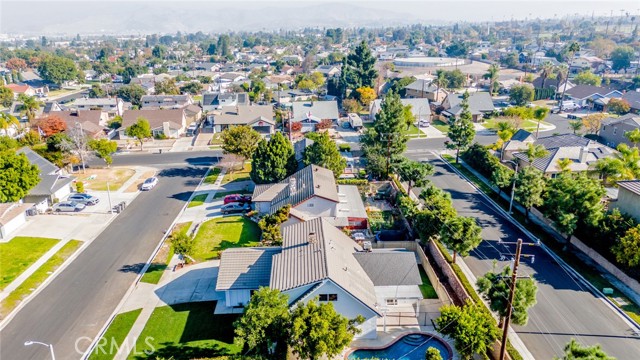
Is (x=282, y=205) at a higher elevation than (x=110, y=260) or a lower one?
higher

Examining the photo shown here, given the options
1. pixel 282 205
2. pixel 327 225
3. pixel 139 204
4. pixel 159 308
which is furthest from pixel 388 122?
pixel 159 308

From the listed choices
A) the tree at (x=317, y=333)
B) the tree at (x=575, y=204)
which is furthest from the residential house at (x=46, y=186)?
the tree at (x=575, y=204)

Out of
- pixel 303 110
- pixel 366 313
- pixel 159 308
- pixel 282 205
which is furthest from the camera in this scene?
pixel 303 110

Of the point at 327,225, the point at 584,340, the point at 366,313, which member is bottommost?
the point at 584,340

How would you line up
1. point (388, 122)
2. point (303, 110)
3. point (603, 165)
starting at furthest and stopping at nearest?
point (303, 110)
point (388, 122)
point (603, 165)

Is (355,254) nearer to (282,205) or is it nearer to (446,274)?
Result: (446,274)

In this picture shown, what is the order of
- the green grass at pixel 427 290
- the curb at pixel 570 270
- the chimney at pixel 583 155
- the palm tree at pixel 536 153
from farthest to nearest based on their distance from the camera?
1. the chimney at pixel 583 155
2. the palm tree at pixel 536 153
3. the green grass at pixel 427 290
4. the curb at pixel 570 270

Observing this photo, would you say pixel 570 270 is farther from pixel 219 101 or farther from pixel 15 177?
pixel 219 101

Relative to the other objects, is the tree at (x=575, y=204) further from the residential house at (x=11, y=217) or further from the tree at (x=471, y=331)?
the residential house at (x=11, y=217)
